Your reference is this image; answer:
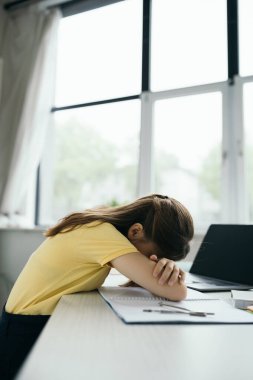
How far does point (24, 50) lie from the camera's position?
11.1 feet

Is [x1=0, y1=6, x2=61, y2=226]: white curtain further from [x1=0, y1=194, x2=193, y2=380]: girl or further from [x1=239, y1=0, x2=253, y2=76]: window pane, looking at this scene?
[x1=0, y1=194, x2=193, y2=380]: girl

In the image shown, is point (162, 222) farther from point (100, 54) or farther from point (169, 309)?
point (100, 54)

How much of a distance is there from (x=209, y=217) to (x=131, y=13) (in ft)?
6.30

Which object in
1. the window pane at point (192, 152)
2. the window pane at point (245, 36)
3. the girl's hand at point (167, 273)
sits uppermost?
the window pane at point (245, 36)

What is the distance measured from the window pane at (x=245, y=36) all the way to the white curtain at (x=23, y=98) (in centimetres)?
160

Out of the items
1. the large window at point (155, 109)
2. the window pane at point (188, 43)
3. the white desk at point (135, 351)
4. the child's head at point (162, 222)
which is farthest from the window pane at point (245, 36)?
the white desk at point (135, 351)

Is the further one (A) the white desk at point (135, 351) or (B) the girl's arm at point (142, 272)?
(B) the girl's arm at point (142, 272)

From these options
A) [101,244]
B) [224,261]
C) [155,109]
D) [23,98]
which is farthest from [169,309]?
[23,98]

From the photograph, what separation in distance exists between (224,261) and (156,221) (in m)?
0.42

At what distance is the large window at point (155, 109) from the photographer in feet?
8.63

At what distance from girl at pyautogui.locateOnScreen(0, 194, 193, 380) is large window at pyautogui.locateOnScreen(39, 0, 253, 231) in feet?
5.27

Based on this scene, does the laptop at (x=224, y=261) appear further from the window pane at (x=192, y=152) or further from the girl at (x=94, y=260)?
the window pane at (x=192, y=152)

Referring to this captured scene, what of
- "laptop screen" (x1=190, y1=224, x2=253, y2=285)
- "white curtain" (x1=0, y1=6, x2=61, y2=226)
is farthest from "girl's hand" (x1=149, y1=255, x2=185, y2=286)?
"white curtain" (x1=0, y1=6, x2=61, y2=226)

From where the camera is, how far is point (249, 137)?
8.43ft
